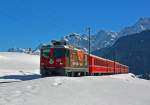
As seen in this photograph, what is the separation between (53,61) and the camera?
40.8 metres

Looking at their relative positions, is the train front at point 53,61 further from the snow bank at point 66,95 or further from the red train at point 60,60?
the snow bank at point 66,95

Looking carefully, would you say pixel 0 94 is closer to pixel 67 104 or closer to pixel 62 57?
pixel 67 104

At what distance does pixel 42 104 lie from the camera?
16.5 metres

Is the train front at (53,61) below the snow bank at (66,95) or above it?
above

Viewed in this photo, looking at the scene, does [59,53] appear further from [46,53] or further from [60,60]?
[46,53]

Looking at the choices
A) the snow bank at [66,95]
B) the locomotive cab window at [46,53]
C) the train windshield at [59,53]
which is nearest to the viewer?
the snow bank at [66,95]

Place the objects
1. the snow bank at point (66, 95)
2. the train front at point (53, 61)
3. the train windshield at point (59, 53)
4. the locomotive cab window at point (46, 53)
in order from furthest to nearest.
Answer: the locomotive cab window at point (46, 53)
the train windshield at point (59, 53)
the train front at point (53, 61)
the snow bank at point (66, 95)

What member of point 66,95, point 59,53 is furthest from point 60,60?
point 66,95

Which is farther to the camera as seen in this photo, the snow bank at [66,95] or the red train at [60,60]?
the red train at [60,60]

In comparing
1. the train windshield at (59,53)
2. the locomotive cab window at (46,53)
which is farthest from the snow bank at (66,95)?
the locomotive cab window at (46,53)

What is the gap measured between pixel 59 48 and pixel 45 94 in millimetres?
21843

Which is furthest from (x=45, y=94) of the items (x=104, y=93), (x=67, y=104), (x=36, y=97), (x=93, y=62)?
(x=93, y=62)

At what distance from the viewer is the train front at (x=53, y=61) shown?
4000 cm

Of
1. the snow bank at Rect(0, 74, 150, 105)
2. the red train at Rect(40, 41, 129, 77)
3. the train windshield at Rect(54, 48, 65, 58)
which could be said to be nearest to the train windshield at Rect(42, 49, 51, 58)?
the red train at Rect(40, 41, 129, 77)
